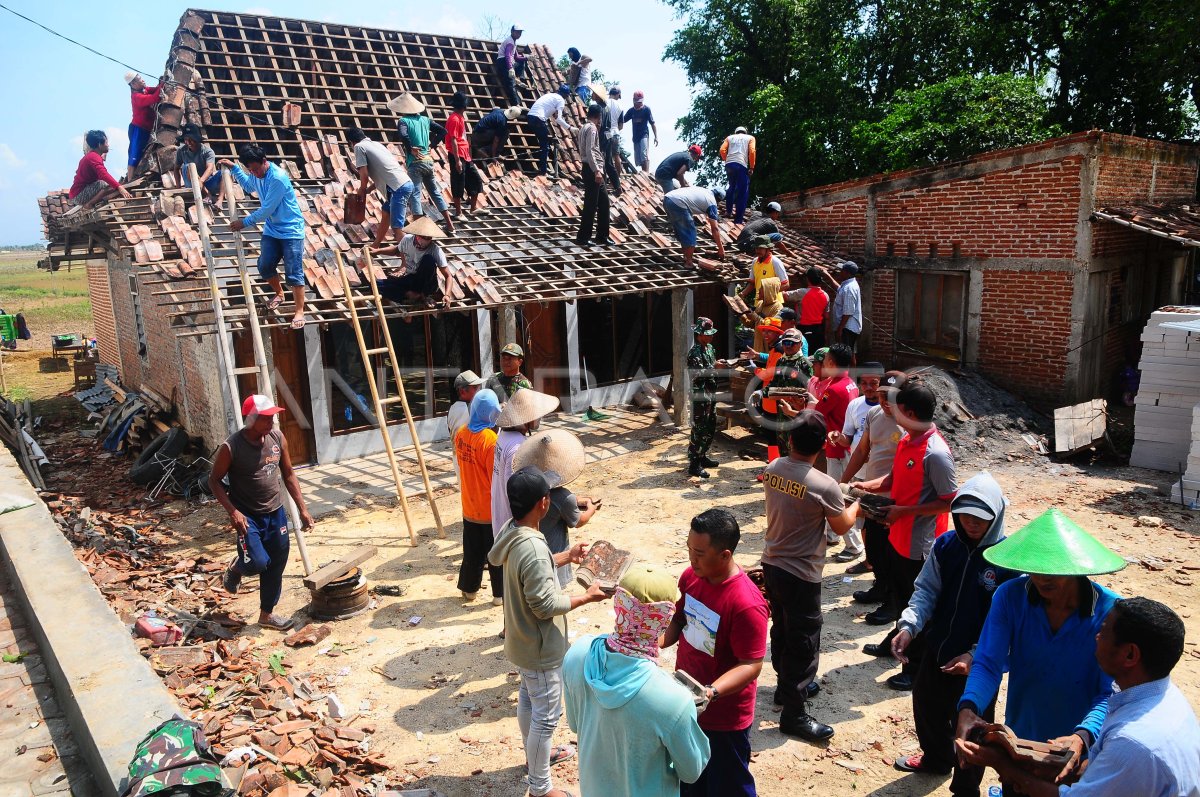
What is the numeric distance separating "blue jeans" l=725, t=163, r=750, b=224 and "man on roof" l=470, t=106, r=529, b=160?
4.30 meters

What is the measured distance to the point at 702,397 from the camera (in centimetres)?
991

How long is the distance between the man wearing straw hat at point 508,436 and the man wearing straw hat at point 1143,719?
385 cm

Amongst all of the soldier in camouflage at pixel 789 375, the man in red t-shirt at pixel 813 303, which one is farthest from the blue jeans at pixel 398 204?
the man in red t-shirt at pixel 813 303

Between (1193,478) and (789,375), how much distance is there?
5.06 meters

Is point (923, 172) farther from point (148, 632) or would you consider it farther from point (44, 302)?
point (44, 302)

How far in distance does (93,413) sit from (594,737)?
15.3 metres

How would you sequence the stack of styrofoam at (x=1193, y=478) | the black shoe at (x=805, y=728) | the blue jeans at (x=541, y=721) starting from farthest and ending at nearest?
the stack of styrofoam at (x=1193, y=478)
the black shoe at (x=805, y=728)
the blue jeans at (x=541, y=721)

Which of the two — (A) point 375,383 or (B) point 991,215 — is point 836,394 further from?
(B) point 991,215

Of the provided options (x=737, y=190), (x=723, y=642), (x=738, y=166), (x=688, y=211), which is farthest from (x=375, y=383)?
(x=737, y=190)

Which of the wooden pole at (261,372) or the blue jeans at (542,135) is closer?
the wooden pole at (261,372)

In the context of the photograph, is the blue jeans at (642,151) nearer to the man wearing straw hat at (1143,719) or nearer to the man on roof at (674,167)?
the man on roof at (674,167)

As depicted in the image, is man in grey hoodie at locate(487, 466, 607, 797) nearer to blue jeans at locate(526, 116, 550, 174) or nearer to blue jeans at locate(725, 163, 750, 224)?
blue jeans at locate(725, 163, 750, 224)

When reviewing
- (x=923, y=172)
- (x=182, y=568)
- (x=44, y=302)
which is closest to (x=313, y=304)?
(x=182, y=568)

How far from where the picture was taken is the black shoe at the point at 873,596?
667 centimetres
